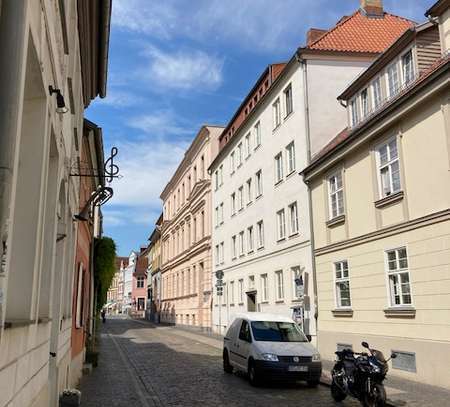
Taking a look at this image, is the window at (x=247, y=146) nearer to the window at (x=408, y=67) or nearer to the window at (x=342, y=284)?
the window at (x=342, y=284)

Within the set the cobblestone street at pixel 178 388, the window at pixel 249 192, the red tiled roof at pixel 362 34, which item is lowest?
the cobblestone street at pixel 178 388

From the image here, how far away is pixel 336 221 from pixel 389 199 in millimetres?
3698

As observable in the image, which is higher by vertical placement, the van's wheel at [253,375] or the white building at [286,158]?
the white building at [286,158]

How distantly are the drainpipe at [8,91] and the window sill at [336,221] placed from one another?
15743 millimetres

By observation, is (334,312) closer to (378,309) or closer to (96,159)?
(378,309)

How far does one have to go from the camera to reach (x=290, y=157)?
81.4ft

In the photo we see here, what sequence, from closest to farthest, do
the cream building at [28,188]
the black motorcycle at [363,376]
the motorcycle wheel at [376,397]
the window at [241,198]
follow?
the cream building at [28,188], the motorcycle wheel at [376,397], the black motorcycle at [363,376], the window at [241,198]

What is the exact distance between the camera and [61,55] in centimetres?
697

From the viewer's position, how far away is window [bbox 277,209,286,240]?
25.2 metres

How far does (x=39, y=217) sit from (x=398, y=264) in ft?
38.9

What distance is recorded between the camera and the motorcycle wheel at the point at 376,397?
970cm

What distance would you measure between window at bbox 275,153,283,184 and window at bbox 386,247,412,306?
1098cm

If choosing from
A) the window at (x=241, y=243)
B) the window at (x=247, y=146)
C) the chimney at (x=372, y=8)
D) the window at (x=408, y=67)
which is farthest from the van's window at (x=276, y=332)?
the chimney at (x=372, y=8)

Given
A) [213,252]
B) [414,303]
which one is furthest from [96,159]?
[213,252]
